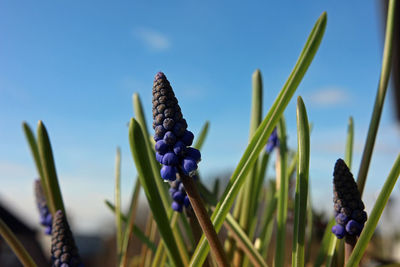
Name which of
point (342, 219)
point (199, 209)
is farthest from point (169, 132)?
point (342, 219)

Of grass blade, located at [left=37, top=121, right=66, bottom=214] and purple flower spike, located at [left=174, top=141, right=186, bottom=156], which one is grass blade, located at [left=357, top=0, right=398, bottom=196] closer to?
purple flower spike, located at [left=174, top=141, right=186, bottom=156]

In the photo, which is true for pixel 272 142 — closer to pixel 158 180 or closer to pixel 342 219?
pixel 158 180

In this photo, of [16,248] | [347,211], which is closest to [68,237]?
[16,248]

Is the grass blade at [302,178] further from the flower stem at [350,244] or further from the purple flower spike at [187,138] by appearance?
the purple flower spike at [187,138]

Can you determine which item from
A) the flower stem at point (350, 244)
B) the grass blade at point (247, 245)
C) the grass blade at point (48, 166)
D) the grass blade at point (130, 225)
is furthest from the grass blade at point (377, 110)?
the grass blade at point (48, 166)

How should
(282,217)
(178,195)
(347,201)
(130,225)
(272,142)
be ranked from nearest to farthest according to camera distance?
1. (347,201)
2. (178,195)
3. (282,217)
4. (130,225)
5. (272,142)

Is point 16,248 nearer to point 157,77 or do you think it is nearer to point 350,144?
point 157,77
